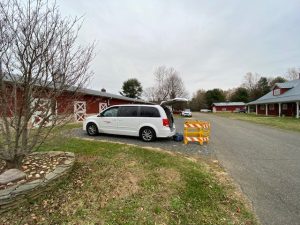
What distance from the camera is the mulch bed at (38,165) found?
3.56m

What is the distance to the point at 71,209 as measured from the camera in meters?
3.05

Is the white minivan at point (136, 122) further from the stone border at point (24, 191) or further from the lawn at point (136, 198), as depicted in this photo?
the stone border at point (24, 191)

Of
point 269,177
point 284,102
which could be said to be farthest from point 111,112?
point 284,102

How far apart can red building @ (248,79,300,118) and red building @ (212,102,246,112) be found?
32.2m

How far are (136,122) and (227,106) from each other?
70900 millimetres

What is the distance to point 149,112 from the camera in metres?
8.73

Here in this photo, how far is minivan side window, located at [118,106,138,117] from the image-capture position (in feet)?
29.7

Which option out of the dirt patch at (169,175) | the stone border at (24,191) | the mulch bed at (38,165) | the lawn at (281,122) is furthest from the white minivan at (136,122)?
the lawn at (281,122)

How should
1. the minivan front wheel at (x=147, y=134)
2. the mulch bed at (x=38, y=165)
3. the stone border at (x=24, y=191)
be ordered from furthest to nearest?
the minivan front wheel at (x=147, y=134), the mulch bed at (x=38, y=165), the stone border at (x=24, y=191)

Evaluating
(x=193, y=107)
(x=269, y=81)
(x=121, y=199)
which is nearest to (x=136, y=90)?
(x=193, y=107)

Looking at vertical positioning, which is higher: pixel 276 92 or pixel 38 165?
pixel 276 92

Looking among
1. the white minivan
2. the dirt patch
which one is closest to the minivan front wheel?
the white minivan

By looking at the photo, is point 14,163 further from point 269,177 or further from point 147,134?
point 269,177

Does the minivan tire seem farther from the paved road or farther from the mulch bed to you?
the paved road
